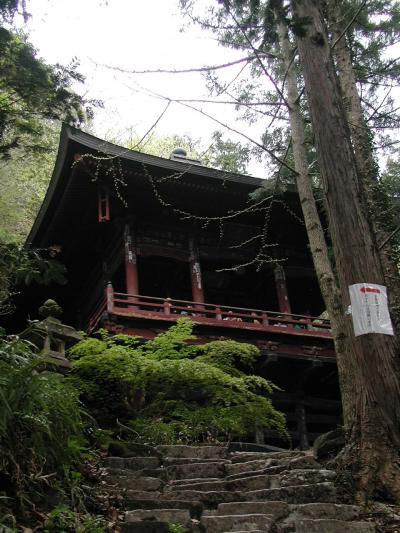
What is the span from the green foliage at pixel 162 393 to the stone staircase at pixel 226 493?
108cm

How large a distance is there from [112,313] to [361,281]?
6.50m

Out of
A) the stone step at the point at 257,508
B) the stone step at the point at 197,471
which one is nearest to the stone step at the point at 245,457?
the stone step at the point at 197,471

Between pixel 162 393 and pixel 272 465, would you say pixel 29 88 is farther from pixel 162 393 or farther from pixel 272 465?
pixel 272 465

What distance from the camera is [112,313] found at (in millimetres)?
10703

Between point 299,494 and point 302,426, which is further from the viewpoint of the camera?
point 302,426

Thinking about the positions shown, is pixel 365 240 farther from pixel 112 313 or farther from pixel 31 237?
pixel 31 237

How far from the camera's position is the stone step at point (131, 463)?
527 centimetres

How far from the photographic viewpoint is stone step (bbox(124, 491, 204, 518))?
4172 mm

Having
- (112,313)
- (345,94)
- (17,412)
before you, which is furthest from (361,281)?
(112,313)

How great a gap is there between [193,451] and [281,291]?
27.2 ft

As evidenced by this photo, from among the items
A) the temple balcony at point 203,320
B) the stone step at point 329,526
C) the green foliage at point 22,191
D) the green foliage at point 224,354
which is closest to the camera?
the stone step at point 329,526

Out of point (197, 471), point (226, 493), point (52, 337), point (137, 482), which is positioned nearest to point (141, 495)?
point (137, 482)

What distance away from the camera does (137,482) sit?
4785 mm

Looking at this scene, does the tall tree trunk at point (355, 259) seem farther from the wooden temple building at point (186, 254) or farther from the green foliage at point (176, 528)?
the wooden temple building at point (186, 254)
